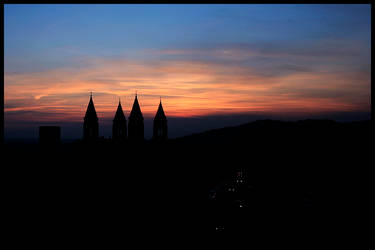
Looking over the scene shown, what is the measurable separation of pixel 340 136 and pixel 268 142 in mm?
31129

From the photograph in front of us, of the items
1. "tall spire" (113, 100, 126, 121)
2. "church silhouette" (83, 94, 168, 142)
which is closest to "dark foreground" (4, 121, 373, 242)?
"church silhouette" (83, 94, 168, 142)

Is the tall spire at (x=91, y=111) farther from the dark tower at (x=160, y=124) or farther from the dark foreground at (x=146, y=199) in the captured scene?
the dark tower at (x=160, y=124)

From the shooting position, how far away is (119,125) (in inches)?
1843

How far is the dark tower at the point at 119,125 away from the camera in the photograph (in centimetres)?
4681

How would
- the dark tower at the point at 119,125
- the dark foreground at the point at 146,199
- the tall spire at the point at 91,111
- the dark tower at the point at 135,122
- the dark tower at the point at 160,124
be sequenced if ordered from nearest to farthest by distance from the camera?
the dark foreground at the point at 146,199 < the tall spire at the point at 91,111 < the dark tower at the point at 135,122 < the dark tower at the point at 119,125 < the dark tower at the point at 160,124

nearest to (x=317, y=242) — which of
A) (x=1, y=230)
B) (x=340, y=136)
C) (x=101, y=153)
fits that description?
(x=1, y=230)

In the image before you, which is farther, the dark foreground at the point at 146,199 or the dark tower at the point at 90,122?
the dark tower at the point at 90,122

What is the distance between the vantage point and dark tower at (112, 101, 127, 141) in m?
46.8

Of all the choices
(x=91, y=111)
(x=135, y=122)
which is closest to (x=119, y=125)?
(x=135, y=122)

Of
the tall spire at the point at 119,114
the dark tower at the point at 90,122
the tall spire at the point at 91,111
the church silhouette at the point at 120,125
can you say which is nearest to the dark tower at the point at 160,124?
the church silhouette at the point at 120,125

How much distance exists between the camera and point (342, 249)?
78.9 feet

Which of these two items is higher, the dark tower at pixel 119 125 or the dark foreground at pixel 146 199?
the dark tower at pixel 119 125

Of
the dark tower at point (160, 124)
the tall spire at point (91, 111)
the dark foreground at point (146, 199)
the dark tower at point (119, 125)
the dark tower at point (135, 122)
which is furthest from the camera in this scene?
the dark tower at point (160, 124)

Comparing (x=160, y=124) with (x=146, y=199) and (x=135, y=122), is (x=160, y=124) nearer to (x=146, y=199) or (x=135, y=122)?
(x=135, y=122)
